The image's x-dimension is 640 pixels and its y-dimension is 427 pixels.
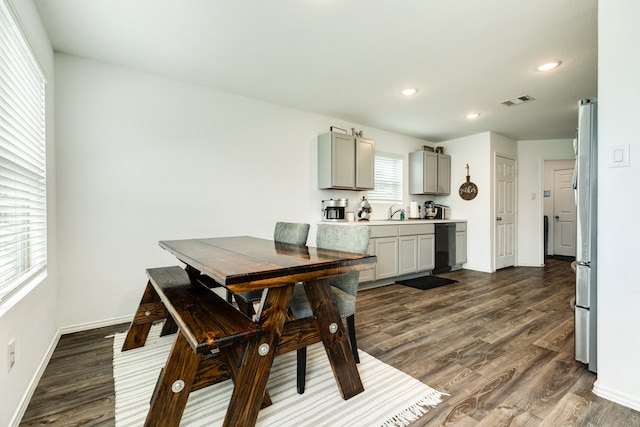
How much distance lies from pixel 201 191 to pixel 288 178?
1091mm

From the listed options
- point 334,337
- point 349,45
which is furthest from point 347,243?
point 349,45

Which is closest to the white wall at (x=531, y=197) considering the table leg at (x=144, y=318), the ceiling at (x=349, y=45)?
the ceiling at (x=349, y=45)

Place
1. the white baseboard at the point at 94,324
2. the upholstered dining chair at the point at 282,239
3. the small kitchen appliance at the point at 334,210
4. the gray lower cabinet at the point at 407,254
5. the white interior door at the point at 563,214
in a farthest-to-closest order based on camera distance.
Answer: the white interior door at the point at 563,214, the gray lower cabinet at the point at 407,254, the small kitchen appliance at the point at 334,210, the white baseboard at the point at 94,324, the upholstered dining chair at the point at 282,239

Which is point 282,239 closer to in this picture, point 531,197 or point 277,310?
point 277,310

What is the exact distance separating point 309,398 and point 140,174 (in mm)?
2437

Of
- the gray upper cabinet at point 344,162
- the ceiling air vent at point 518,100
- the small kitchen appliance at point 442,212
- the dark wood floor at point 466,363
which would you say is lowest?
the dark wood floor at point 466,363

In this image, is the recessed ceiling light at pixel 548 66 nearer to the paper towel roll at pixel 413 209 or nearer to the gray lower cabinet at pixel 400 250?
the gray lower cabinet at pixel 400 250

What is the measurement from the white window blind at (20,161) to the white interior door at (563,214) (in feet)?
27.7

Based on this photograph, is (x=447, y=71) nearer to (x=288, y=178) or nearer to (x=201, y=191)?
(x=288, y=178)

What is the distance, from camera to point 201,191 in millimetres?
3066

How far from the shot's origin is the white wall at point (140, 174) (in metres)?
2.47

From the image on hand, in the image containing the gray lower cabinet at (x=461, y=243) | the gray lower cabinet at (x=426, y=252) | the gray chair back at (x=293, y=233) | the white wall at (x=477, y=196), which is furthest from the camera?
the gray lower cabinet at (x=461, y=243)

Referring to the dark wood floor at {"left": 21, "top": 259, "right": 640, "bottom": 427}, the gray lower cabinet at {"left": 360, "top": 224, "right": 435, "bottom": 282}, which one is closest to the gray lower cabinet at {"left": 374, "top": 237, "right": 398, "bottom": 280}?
the gray lower cabinet at {"left": 360, "top": 224, "right": 435, "bottom": 282}
